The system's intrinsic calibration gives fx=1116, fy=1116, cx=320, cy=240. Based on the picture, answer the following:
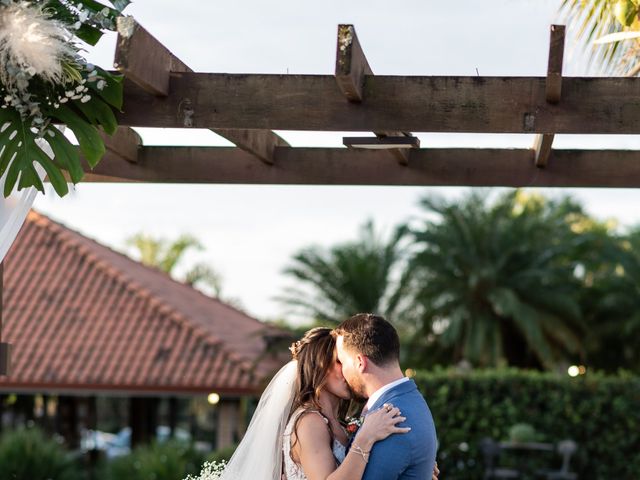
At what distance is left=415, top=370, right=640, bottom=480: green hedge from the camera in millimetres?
18047

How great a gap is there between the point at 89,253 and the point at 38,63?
1937 cm

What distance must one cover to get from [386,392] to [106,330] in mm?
17576

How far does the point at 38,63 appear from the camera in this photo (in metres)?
4.53

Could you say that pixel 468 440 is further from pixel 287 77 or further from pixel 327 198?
pixel 327 198

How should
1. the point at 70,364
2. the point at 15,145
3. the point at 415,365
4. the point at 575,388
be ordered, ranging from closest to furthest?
the point at 15,145 → the point at 575,388 → the point at 70,364 → the point at 415,365

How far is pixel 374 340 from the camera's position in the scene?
4.54 meters

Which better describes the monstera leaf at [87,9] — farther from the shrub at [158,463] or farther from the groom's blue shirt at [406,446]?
the shrub at [158,463]

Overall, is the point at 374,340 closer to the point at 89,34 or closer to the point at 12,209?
the point at 89,34

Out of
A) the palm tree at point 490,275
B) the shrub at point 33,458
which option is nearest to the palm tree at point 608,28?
the shrub at point 33,458

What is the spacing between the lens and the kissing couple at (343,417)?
4422 mm

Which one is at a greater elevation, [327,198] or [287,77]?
[327,198]

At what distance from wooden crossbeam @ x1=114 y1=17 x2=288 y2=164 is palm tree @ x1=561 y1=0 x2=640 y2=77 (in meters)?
2.00

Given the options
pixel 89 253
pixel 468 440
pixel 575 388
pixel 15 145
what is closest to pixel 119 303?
pixel 89 253

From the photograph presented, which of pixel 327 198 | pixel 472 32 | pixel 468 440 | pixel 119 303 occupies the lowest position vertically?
pixel 468 440
